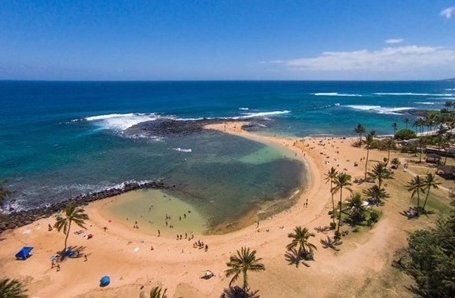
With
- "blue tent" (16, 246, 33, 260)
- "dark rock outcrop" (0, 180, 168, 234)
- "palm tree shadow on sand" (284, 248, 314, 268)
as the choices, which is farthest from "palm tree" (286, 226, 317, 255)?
"blue tent" (16, 246, 33, 260)

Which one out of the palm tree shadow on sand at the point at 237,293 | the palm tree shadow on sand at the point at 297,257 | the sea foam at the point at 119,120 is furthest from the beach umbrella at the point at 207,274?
the sea foam at the point at 119,120

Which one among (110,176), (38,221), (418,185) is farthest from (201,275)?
(110,176)

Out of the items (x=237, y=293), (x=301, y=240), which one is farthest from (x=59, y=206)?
(x=301, y=240)

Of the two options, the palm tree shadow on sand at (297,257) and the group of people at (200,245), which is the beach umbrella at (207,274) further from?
the palm tree shadow on sand at (297,257)

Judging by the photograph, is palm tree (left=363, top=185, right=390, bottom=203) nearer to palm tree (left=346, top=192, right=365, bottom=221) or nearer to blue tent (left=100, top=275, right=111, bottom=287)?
palm tree (left=346, top=192, right=365, bottom=221)

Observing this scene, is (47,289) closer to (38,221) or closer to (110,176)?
(38,221)
